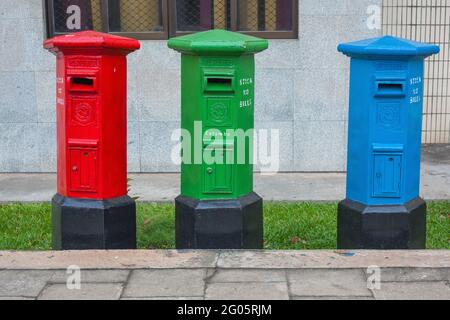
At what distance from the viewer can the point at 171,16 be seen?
349 inches

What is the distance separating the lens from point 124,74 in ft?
17.7

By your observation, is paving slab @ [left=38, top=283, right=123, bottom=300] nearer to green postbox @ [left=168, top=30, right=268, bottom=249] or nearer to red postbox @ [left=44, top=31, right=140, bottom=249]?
red postbox @ [left=44, top=31, right=140, bottom=249]

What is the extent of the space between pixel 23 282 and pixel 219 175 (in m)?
1.44

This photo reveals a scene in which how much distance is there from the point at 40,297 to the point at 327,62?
16.7 feet

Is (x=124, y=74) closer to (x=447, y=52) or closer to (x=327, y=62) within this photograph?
(x=327, y=62)

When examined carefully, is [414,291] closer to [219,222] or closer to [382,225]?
[382,225]

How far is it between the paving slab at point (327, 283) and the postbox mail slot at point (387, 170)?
58 cm

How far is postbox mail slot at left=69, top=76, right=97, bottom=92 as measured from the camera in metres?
5.21

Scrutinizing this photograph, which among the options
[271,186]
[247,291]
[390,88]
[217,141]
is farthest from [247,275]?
[271,186]

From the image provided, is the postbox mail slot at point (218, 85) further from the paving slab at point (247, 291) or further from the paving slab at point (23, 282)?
the paving slab at point (23, 282)

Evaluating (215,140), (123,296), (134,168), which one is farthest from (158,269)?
(134,168)

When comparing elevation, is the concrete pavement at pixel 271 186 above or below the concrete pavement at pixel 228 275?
above

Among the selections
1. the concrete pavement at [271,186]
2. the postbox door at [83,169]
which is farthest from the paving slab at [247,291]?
the concrete pavement at [271,186]

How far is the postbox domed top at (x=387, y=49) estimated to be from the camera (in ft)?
16.5
